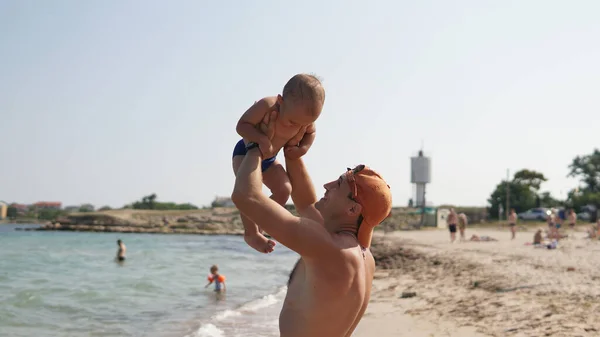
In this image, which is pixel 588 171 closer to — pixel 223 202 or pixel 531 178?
pixel 531 178

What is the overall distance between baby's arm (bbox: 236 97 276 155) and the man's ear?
0.51 m

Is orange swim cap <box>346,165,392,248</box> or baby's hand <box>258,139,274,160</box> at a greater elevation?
baby's hand <box>258,139,274,160</box>

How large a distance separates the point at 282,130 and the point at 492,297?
32.8 ft

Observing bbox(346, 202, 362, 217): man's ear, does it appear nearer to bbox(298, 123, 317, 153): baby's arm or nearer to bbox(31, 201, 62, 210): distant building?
bbox(298, 123, 317, 153): baby's arm

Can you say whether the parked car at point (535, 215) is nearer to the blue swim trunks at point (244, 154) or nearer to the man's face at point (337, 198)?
the blue swim trunks at point (244, 154)

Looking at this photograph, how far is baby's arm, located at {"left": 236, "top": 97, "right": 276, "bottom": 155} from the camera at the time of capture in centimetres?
297

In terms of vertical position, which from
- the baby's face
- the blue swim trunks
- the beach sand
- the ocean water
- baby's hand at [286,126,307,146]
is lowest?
the ocean water

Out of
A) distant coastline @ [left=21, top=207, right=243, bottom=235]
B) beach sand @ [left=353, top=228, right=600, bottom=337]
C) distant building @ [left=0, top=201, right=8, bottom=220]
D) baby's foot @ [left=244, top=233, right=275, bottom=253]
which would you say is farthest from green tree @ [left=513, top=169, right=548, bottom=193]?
distant building @ [left=0, top=201, right=8, bottom=220]

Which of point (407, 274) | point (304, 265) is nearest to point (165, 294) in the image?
point (407, 274)

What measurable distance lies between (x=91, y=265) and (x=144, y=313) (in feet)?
52.9

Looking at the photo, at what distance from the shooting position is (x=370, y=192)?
278cm

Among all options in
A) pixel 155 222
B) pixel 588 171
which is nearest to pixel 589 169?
pixel 588 171

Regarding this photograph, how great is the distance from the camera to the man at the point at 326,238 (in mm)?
2670

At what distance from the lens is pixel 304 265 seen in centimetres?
289
